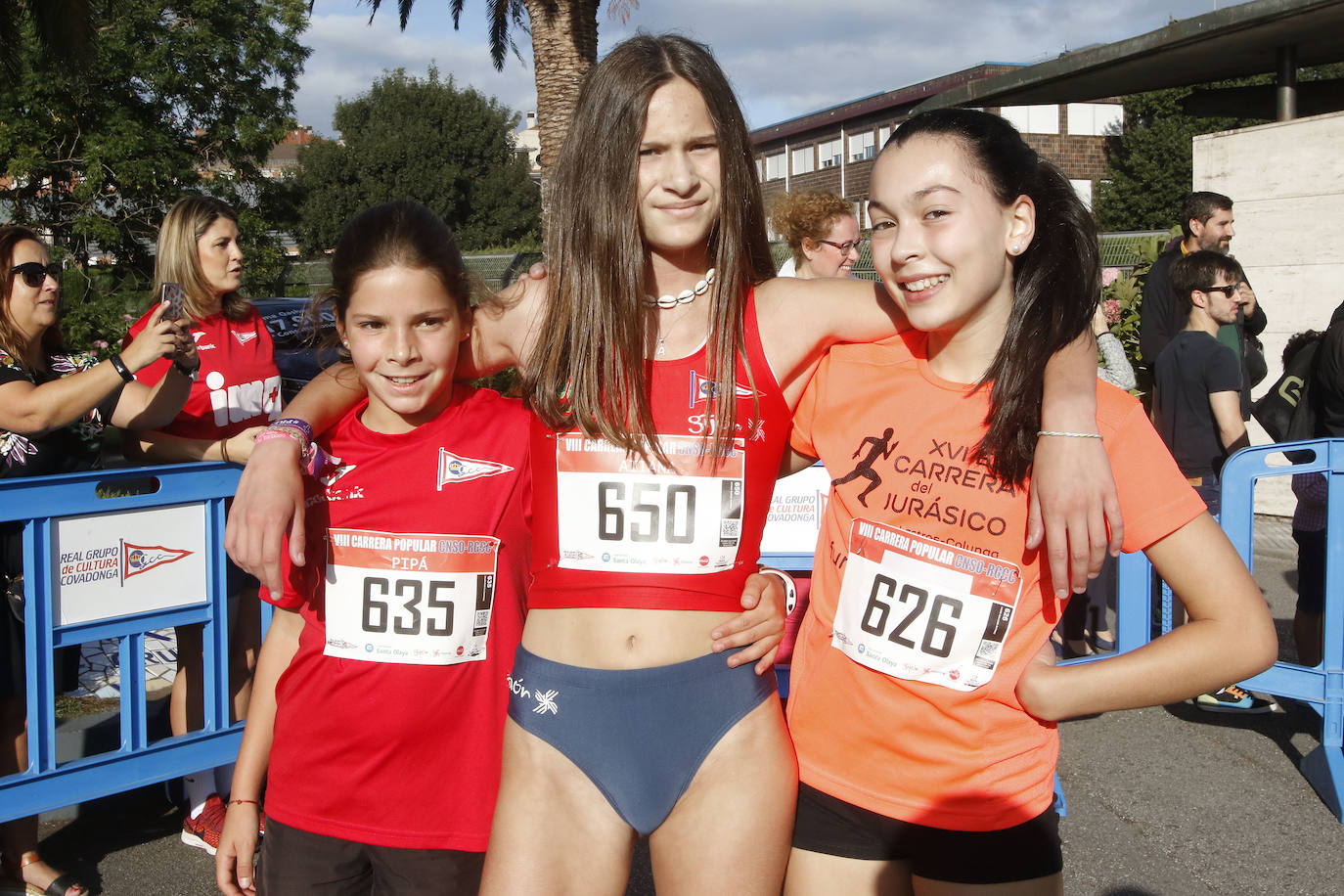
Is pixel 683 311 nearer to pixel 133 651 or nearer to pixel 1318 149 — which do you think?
pixel 133 651

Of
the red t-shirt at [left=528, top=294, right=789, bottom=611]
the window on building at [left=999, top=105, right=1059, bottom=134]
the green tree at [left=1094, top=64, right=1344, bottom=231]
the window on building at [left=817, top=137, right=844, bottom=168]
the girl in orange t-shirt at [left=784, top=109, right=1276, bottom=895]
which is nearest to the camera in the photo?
the girl in orange t-shirt at [left=784, top=109, right=1276, bottom=895]

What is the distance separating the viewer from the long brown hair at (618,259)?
6.53 feet

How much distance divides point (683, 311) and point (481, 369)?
53 cm

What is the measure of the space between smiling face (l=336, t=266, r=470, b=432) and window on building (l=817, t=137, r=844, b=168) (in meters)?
39.4

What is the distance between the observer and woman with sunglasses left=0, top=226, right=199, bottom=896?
3465 millimetres

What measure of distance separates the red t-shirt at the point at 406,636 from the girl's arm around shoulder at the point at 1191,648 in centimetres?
112

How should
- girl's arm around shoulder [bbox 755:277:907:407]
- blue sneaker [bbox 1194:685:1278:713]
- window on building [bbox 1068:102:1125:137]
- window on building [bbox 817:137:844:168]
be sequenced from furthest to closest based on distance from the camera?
window on building [bbox 817:137:844:168]
window on building [bbox 1068:102:1125:137]
blue sneaker [bbox 1194:685:1278:713]
girl's arm around shoulder [bbox 755:277:907:407]

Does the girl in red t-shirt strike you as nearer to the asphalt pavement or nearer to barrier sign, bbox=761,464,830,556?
the asphalt pavement

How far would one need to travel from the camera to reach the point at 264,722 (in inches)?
90.5

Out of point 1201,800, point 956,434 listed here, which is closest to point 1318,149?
point 1201,800

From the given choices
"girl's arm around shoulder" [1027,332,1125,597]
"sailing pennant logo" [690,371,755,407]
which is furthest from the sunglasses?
"girl's arm around shoulder" [1027,332,1125,597]

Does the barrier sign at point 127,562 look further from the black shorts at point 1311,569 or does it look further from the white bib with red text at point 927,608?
the black shorts at point 1311,569

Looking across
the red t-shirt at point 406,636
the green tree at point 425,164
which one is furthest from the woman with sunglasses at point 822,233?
the green tree at point 425,164

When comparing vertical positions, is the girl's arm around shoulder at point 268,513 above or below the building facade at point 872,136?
below
